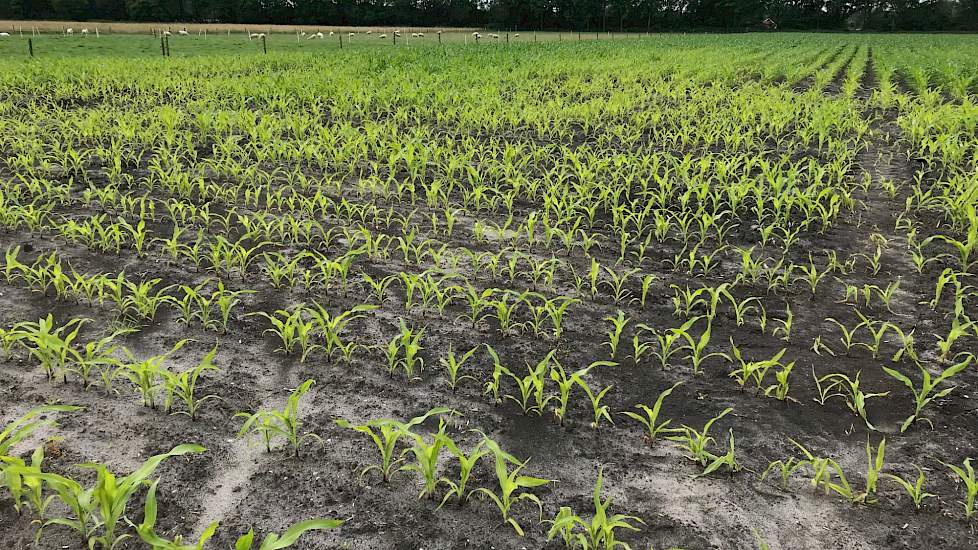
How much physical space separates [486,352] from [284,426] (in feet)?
3.81

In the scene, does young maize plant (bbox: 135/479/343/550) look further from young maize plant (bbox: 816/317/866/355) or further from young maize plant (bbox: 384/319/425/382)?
young maize plant (bbox: 816/317/866/355)

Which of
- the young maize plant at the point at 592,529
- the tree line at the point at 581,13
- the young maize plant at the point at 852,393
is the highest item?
the tree line at the point at 581,13

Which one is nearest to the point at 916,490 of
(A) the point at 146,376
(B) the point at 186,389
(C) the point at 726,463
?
(C) the point at 726,463

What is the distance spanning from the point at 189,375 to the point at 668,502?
239 centimetres

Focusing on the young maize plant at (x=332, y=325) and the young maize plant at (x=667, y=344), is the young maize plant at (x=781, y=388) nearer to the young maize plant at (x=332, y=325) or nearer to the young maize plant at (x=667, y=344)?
the young maize plant at (x=667, y=344)

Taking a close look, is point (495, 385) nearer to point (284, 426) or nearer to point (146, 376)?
point (284, 426)

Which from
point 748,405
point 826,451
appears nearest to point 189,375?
point 748,405

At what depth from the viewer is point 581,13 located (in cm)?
6944

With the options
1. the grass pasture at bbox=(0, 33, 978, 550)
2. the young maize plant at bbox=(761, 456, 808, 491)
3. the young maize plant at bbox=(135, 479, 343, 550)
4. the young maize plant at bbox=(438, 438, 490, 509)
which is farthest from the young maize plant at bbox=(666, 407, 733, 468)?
the young maize plant at bbox=(135, 479, 343, 550)

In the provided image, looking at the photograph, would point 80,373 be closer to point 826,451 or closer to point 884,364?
point 826,451

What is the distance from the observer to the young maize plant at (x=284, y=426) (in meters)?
2.46

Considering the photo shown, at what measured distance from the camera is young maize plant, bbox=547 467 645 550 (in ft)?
6.51

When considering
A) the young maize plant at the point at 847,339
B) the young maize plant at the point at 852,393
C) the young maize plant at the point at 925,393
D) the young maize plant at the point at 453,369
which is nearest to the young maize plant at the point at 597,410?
the young maize plant at the point at 453,369

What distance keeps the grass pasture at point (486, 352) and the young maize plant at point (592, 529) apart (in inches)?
0.5
